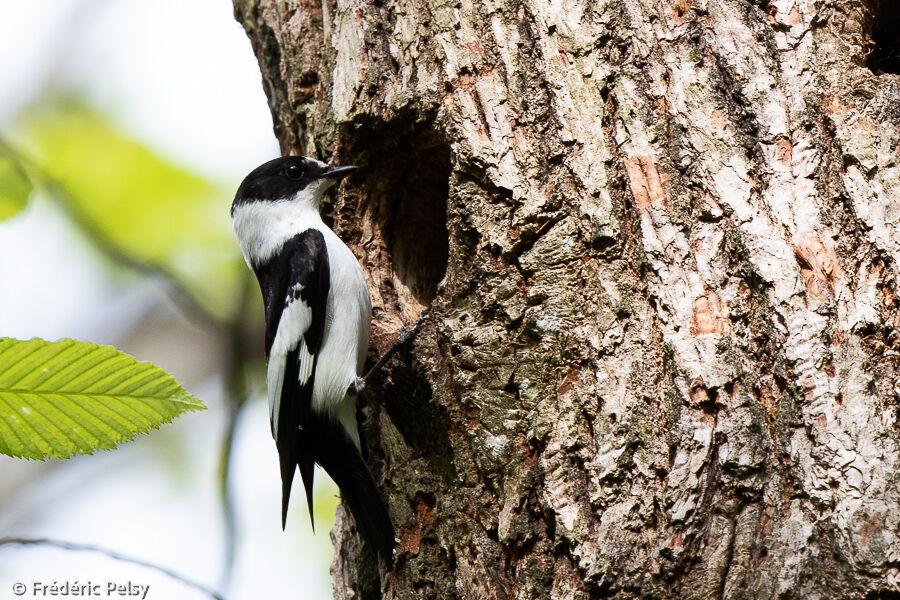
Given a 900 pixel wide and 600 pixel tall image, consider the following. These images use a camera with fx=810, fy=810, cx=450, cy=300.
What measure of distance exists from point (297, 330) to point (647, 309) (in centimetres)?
183

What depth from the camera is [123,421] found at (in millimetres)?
1402

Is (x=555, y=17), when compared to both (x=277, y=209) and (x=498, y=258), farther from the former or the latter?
(x=277, y=209)

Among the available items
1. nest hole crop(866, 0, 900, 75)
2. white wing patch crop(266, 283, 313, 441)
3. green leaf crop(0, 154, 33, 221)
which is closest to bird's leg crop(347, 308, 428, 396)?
white wing patch crop(266, 283, 313, 441)

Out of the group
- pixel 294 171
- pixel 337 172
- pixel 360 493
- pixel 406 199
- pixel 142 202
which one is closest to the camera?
pixel 360 493

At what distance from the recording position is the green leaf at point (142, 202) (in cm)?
596

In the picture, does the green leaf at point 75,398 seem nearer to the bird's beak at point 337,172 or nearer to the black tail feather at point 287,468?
the black tail feather at point 287,468

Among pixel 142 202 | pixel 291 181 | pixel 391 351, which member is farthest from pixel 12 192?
pixel 142 202

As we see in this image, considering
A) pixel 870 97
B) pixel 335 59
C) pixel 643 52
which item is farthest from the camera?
pixel 335 59

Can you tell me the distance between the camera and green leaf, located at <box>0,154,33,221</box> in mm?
2211

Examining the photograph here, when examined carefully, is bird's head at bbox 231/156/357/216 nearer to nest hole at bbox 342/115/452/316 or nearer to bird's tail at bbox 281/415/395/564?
nest hole at bbox 342/115/452/316

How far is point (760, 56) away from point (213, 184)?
191 inches

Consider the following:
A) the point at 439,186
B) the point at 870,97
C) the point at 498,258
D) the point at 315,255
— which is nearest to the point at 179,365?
the point at 315,255

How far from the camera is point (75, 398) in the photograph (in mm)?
1364

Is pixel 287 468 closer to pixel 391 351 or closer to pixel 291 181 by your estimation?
pixel 391 351
